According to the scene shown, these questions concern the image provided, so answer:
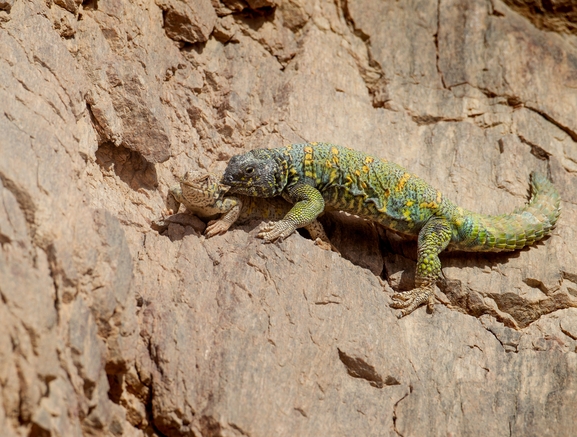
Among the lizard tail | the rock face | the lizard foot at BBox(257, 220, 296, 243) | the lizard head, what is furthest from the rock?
the lizard tail

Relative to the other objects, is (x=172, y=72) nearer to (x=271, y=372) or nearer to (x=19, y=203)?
(x=19, y=203)

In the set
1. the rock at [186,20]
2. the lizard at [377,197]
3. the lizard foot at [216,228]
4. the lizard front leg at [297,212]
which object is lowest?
the lizard foot at [216,228]

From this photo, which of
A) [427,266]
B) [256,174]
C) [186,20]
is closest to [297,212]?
[256,174]

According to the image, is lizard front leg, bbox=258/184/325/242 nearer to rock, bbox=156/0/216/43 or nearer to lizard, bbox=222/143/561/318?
lizard, bbox=222/143/561/318

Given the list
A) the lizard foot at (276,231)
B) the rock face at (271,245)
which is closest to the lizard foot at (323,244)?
the rock face at (271,245)

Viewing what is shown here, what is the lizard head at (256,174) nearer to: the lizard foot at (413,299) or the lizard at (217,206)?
the lizard at (217,206)

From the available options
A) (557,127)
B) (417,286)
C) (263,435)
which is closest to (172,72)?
(417,286)
